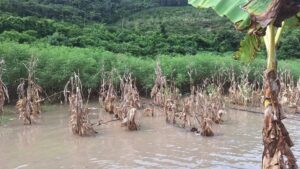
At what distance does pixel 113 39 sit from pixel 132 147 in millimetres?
17933

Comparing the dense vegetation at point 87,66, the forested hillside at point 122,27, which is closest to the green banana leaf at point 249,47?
the dense vegetation at point 87,66

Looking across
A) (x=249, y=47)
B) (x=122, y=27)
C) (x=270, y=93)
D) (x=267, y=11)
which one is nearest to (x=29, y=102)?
(x=249, y=47)

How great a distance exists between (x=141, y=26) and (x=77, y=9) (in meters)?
5.17

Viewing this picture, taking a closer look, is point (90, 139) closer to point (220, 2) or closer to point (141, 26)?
point (220, 2)

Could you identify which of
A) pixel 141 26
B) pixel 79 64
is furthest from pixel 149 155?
pixel 141 26

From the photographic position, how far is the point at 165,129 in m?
11.2

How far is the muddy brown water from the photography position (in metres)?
8.07

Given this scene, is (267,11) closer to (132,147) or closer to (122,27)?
(132,147)

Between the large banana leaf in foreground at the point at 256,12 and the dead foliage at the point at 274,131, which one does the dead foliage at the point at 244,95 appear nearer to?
the large banana leaf in foreground at the point at 256,12

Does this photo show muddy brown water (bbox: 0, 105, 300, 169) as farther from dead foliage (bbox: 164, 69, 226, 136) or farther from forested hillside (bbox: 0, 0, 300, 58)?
forested hillside (bbox: 0, 0, 300, 58)

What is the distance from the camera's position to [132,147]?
30.7ft

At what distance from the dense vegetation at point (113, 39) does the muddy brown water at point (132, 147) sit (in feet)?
10.9

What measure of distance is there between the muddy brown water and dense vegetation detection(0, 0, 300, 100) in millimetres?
3318

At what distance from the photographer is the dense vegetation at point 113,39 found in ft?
50.5
